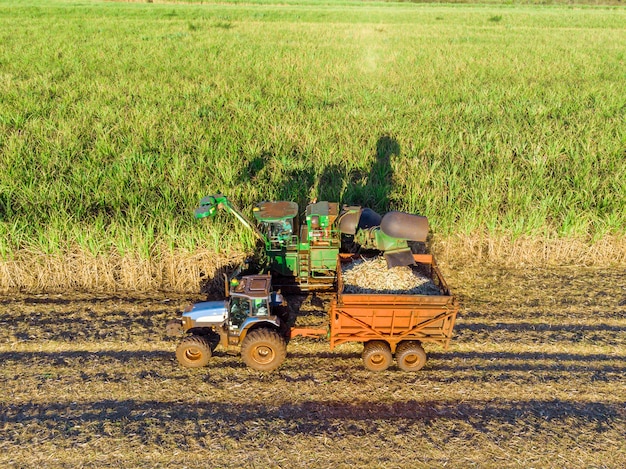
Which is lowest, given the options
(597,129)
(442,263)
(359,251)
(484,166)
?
(442,263)

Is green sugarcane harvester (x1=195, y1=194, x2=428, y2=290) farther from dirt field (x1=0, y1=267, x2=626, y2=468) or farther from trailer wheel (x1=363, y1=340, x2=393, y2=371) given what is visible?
trailer wheel (x1=363, y1=340, x2=393, y2=371)

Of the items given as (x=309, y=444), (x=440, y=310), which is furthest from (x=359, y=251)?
(x=309, y=444)

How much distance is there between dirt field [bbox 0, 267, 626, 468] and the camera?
3.94 m

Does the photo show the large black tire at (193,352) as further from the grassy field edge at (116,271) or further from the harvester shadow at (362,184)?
the harvester shadow at (362,184)

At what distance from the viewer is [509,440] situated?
160 inches

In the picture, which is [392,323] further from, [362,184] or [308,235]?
[362,184]

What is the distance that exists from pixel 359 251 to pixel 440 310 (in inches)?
69.0

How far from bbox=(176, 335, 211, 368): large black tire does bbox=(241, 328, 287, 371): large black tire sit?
450mm

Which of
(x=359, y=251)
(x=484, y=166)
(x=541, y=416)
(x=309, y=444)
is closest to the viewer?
(x=309, y=444)

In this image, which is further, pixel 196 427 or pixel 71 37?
pixel 71 37

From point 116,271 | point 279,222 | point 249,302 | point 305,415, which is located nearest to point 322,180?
point 279,222

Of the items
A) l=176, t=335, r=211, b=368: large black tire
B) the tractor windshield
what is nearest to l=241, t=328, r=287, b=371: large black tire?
the tractor windshield

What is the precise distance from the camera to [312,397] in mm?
4539

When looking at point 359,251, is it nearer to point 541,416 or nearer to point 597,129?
point 541,416
